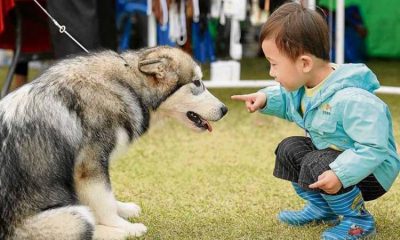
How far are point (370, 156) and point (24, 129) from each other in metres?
1.23

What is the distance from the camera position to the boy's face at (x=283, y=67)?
292 cm

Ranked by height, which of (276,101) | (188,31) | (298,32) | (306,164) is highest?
(298,32)

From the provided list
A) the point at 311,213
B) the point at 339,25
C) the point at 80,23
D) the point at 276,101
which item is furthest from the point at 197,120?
the point at 339,25

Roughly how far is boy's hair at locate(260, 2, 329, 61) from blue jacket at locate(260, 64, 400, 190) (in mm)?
151

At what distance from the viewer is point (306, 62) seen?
291 centimetres

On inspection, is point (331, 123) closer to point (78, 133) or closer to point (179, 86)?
point (179, 86)

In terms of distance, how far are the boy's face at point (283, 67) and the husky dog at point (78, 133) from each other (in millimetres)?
419

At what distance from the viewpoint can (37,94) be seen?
2879 mm

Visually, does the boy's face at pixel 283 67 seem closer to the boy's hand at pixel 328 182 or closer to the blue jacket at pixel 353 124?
the blue jacket at pixel 353 124

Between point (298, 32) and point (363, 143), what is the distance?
0.47 m

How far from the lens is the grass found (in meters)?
3.21

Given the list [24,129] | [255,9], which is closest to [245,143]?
[255,9]

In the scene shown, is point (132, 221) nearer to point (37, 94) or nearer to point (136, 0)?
point (37, 94)

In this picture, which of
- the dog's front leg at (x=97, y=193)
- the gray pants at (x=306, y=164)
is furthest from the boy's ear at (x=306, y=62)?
the dog's front leg at (x=97, y=193)
